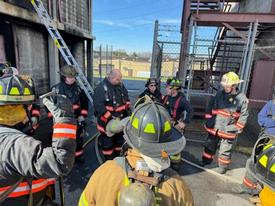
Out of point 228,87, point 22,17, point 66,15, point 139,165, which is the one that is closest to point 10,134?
point 139,165

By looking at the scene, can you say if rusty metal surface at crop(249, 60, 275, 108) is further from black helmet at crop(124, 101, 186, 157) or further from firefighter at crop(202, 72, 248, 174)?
black helmet at crop(124, 101, 186, 157)

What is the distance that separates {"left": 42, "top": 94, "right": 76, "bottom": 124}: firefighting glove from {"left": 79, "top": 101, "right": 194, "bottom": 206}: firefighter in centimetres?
44

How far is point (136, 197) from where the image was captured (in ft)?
3.38

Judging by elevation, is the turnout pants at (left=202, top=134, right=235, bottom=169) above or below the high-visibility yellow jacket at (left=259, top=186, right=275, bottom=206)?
below

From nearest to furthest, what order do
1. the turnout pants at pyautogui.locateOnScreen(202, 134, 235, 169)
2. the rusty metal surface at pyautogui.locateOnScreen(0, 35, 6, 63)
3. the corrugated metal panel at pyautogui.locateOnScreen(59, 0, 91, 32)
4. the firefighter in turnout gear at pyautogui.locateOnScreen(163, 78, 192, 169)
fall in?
1. the turnout pants at pyautogui.locateOnScreen(202, 134, 235, 169)
2. the firefighter in turnout gear at pyautogui.locateOnScreen(163, 78, 192, 169)
3. the rusty metal surface at pyautogui.locateOnScreen(0, 35, 6, 63)
4. the corrugated metal panel at pyautogui.locateOnScreen(59, 0, 91, 32)

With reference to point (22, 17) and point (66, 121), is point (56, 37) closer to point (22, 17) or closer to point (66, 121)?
point (22, 17)

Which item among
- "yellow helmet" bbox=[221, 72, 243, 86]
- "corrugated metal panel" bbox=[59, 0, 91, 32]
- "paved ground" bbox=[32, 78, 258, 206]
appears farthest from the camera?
"corrugated metal panel" bbox=[59, 0, 91, 32]

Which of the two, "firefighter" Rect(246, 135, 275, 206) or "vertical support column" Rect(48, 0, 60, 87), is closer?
"firefighter" Rect(246, 135, 275, 206)

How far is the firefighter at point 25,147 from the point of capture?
4.34 ft

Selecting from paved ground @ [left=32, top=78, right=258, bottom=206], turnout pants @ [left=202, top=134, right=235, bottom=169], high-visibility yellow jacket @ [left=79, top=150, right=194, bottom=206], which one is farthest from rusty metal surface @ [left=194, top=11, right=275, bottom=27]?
high-visibility yellow jacket @ [left=79, top=150, right=194, bottom=206]

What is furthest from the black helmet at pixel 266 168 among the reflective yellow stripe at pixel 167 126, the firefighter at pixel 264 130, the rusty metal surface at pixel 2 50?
the rusty metal surface at pixel 2 50

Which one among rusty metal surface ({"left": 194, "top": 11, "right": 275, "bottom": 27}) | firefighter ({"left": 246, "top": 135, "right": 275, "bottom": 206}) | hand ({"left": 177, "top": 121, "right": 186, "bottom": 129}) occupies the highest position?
rusty metal surface ({"left": 194, "top": 11, "right": 275, "bottom": 27})

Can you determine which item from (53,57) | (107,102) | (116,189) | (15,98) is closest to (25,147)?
(15,98)

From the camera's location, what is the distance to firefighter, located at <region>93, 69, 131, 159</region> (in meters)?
4.00
